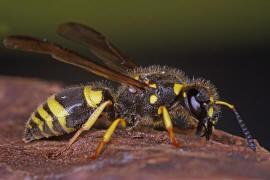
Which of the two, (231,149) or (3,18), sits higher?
(3,18)

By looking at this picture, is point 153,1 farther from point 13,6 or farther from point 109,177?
point 109,177

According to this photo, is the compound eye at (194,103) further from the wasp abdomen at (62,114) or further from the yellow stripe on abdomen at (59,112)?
the yellow stripe on abdomen at (59,112)

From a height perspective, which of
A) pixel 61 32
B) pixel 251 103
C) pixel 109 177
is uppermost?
pixel 61 32

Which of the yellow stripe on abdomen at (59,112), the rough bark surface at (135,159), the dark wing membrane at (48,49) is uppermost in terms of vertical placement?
the dark wing membrane at (48,49)

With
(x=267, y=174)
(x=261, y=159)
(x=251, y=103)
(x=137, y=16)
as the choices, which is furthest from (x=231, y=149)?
(x=137, y=16)

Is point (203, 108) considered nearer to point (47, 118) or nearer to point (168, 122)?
point (168, 122)

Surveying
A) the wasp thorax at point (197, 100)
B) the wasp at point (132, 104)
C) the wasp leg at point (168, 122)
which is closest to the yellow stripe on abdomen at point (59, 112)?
the wasp at point (132, 104)
